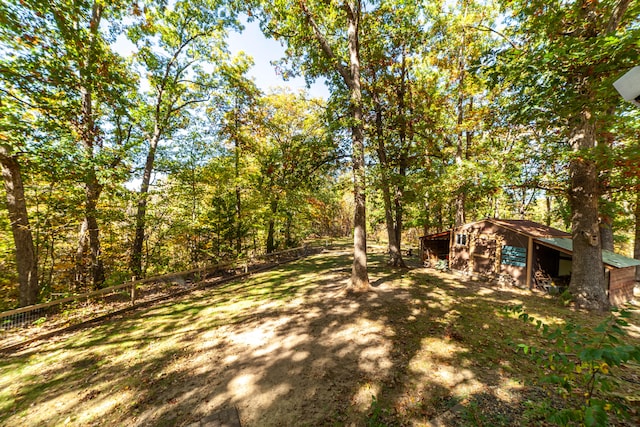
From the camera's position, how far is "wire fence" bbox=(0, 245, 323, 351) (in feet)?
22.1

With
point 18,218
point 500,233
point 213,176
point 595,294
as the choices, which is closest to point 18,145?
point 18,218

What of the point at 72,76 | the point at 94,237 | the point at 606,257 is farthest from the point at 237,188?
the point at 606,257

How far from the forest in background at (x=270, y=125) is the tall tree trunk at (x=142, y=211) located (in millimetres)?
72

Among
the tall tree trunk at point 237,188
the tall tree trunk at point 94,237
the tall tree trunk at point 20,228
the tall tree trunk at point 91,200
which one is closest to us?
the tall tree trunk at point 20,228

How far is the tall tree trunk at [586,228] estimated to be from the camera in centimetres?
826

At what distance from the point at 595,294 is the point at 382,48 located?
14466 mm

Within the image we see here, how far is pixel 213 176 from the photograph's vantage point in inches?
551

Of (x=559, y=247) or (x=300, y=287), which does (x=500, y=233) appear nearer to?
(x=559, y=247)

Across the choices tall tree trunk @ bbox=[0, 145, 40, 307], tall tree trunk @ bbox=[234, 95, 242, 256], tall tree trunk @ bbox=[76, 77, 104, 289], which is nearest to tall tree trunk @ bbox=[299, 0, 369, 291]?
tall tree trunk @ bbox=[234, 95, 242, 256]

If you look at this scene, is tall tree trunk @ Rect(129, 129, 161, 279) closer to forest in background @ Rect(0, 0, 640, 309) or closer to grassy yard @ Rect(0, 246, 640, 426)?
forest in background @ Rect(0, 0, 640, 309)

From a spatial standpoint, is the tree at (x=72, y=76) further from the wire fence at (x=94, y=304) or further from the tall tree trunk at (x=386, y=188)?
the tall tree trunk at (x=386, y=188)

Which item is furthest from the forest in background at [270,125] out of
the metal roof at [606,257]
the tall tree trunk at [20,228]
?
the metal roof at [606,257]

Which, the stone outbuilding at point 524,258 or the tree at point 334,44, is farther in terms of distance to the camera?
the stone outbuilding at point 524,258

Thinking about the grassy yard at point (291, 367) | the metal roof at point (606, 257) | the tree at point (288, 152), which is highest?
the tree at point (288, 152)
